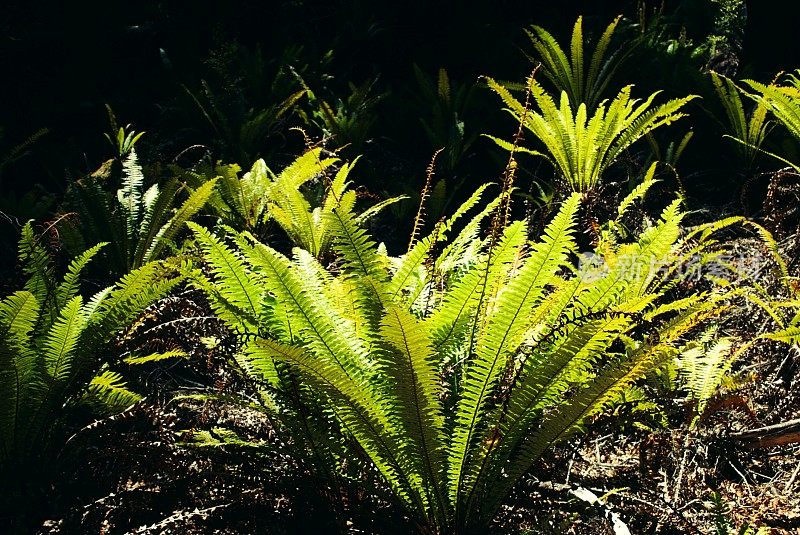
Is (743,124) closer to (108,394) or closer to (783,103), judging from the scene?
(783,103)

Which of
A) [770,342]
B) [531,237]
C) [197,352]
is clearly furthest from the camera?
[531,237]

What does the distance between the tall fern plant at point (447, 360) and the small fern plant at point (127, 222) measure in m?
1.45

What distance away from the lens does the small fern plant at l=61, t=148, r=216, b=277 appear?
2.83m

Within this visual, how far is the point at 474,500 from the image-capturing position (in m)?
1.37

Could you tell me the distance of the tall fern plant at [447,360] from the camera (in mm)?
1264

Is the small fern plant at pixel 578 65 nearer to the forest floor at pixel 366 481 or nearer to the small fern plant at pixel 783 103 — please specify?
the small fern plant at pixel 783 103

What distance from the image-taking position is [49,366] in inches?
63.5

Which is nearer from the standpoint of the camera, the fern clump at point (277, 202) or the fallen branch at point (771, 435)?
the fallen branch at point (771, 435)

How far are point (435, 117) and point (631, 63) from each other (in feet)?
4.86

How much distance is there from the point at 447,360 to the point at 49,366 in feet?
3.20

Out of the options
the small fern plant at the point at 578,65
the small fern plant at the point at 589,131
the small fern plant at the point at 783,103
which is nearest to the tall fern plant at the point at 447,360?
the small fern plant at the point at 589,131

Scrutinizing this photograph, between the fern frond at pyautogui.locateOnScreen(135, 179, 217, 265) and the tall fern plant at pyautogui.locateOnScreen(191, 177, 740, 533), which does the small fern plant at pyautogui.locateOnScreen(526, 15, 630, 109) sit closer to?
the fern frond at pyautogui.locateOnScreen(135, 179, 217, 265)

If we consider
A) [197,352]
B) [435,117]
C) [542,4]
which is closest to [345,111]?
[435,117]

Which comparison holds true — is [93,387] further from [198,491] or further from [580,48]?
[580,48]
